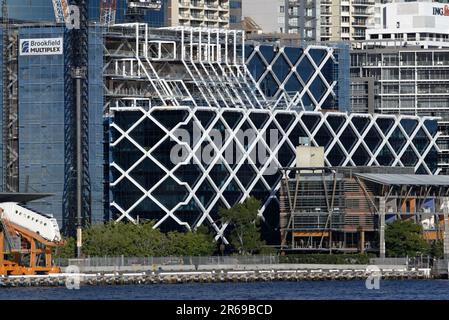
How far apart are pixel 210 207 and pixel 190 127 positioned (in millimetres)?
7373

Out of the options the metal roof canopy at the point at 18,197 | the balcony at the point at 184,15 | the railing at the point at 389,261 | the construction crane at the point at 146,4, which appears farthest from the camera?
the balcony at the point at 184,15

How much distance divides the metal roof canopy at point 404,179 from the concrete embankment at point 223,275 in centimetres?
1404

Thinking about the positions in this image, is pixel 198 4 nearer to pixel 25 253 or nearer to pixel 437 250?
pixel 437 250

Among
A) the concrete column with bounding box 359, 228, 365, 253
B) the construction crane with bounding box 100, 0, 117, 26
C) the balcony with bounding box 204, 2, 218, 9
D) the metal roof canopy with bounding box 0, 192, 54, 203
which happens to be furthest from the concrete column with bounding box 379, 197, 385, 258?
the balcony with bounding box 204, 2, 218, 9

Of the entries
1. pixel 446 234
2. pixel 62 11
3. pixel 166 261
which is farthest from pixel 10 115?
pixel 446 234

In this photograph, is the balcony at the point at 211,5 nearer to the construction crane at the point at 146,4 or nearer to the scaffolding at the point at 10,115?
the construction crane at the point at 146,4

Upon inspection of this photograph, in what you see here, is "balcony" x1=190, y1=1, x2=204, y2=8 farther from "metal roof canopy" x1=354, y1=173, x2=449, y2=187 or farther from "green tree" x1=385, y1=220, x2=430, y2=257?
"green tree" x1=385, y1=220, x2=430, y2=257

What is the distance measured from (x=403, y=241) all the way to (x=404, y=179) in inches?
386

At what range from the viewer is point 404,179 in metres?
140

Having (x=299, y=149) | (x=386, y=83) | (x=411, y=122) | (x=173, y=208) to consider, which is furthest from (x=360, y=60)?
(x=173, y=208)

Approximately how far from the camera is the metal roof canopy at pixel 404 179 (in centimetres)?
13662

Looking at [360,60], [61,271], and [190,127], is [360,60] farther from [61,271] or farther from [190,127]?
[61,271]

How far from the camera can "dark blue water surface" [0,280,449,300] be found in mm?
85000

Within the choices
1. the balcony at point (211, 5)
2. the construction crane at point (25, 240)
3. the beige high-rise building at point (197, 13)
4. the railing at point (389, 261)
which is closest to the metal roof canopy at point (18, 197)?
the construction crane at point (25, 240)
